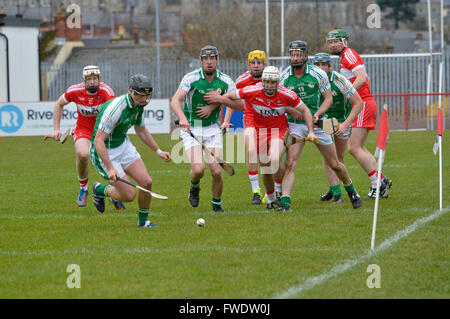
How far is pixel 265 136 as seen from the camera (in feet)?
35.9

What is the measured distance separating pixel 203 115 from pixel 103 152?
219 centimetres

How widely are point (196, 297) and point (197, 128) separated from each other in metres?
4.86

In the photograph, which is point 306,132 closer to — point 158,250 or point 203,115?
point 203,115

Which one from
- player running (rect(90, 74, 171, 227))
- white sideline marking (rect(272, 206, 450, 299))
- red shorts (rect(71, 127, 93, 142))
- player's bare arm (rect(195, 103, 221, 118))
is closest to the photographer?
white sideline marking (rect(272, 206, 450, 299))

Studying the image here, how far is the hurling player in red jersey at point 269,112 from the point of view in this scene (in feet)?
33.7

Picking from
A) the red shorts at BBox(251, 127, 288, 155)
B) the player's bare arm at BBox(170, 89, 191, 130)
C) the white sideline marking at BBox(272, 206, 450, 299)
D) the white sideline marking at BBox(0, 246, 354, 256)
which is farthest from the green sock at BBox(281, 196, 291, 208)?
the white sideline marking at BBox(0, 246, 354, 256)

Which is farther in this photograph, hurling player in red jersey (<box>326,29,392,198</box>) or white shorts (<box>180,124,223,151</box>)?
hurling player in red jersey (<box>326,29,392,198</box>)

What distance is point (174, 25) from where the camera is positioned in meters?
99.6

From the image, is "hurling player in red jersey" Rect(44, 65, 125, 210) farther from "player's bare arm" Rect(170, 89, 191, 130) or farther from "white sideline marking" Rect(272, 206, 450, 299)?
"white sideline marking" Rect(272, 206, 450, 299)

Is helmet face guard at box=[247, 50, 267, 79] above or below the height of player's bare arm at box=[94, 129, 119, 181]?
above

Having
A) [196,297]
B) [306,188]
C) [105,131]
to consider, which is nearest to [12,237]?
[105,131]

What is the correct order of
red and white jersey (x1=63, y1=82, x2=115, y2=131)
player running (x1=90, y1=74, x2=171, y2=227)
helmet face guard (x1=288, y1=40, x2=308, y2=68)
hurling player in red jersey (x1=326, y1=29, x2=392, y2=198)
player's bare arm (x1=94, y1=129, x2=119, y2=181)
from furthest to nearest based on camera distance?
hurling player in red jersey (x1=326, y1=29, x2=392, y2=198) → red and white jersey (x1=63, y1=82, x2=115, y2=131) → helmet face guard (x1=288, y1=40, x2=308, y2=68) → player running (x1=90, y1=74, x2=171, y2=227) → player's bare arm (x1=94, y1=129, x2=119, y2=181)

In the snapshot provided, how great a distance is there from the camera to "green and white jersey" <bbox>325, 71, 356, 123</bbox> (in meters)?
11.0

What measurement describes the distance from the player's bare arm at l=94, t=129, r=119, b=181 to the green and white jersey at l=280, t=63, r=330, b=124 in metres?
2.94
